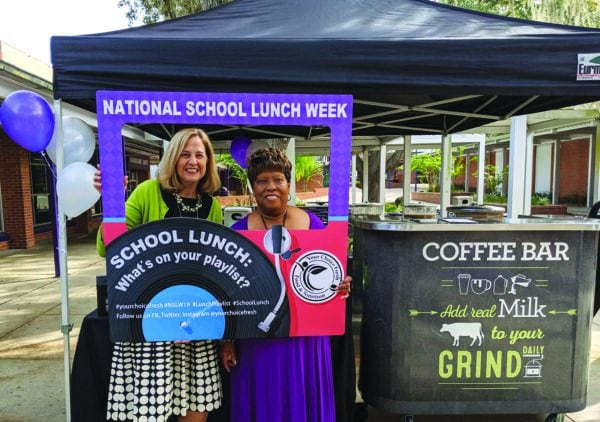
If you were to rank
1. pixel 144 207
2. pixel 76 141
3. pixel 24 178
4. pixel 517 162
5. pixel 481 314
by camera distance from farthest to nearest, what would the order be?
1. pixel 24 178
2. pixel 517 162
3. pixel 76 141
4. pixel 481 314
5. pixel 144 207

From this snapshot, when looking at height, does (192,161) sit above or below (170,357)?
above

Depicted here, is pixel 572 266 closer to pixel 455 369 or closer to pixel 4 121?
pixel 455 369

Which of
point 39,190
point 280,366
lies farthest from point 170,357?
point 39,190

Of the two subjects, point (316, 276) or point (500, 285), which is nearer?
point (316, 276)

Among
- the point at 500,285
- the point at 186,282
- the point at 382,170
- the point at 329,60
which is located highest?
the point at 329,60

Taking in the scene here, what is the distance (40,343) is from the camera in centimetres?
393

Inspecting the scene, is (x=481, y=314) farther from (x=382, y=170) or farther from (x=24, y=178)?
(x=382, y=170)

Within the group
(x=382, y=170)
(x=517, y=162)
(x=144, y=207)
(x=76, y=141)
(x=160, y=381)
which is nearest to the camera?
(x=160, y=381)

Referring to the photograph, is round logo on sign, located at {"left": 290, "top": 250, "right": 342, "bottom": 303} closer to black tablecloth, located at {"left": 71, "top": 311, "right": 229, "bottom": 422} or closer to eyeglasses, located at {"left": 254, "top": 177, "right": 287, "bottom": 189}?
eyeglasses, located at {"left": 254, "top": 177, "right": 287, "bottom": 189}

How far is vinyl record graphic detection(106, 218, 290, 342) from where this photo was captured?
181 centimetres

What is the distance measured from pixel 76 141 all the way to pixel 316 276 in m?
1.75

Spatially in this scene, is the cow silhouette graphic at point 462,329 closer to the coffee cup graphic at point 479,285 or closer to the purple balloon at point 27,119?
the coffee cup graphic at point 479,285

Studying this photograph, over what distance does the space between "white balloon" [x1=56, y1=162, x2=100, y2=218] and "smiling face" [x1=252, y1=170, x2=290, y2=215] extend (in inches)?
34.3

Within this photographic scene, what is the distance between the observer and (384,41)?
2.08 metres
